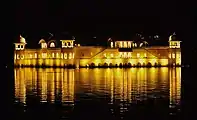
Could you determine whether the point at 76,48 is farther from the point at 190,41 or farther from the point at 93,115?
the point at 93,115

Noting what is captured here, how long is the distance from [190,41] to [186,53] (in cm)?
313

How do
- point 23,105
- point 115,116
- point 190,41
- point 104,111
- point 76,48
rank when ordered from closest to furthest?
point 115,116 < point 104,111 < point 23,105 < point 76,48 < point 190,41

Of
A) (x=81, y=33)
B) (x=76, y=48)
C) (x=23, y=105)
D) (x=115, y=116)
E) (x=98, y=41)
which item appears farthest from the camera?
(x=81, y=33)

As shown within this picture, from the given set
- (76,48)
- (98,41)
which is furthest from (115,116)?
(98,41)

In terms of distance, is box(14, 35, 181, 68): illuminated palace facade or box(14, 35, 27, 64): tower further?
box(14, 35, 27, 64): tower

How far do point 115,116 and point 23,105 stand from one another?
561cm

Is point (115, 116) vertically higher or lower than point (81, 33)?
lower

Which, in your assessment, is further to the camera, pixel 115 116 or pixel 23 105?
pixel 23 105

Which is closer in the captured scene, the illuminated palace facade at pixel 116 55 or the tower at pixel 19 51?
the illuminated palace facade at pixel 116 55

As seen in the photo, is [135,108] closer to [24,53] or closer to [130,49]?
[130,49]

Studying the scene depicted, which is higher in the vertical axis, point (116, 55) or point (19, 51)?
point (19, 51)

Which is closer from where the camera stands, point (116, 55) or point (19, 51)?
point (116, 55)

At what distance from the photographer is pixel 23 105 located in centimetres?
2544


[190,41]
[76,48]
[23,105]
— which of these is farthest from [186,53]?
[23,105]
